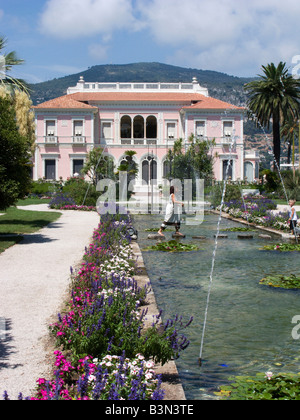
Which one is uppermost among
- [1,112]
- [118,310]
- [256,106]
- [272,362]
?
[256,106]

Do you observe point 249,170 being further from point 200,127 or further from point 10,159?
point 10,159

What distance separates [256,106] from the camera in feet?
135

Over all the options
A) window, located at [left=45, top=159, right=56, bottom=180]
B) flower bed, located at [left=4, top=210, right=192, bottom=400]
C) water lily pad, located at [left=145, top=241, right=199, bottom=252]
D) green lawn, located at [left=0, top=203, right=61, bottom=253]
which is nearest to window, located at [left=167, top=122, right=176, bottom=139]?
window, located at [left=45, top=159, right=56, bottom=180]

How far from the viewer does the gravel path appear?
13.8 feet

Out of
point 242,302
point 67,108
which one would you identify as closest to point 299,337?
point 242,302

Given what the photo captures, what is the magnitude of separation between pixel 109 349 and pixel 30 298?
9.88ft

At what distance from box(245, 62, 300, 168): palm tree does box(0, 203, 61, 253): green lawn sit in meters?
25.6

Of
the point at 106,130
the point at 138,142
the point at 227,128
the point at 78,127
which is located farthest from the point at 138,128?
the point at 227,128

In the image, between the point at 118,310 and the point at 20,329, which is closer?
the point at 118,310

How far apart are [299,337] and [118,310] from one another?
2.18 metres

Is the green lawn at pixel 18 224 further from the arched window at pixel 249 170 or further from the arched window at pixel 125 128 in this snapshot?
the arched window at pixel 125 128

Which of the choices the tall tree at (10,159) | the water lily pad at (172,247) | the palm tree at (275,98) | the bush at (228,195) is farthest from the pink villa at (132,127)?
the water lily pad at (172,247)
